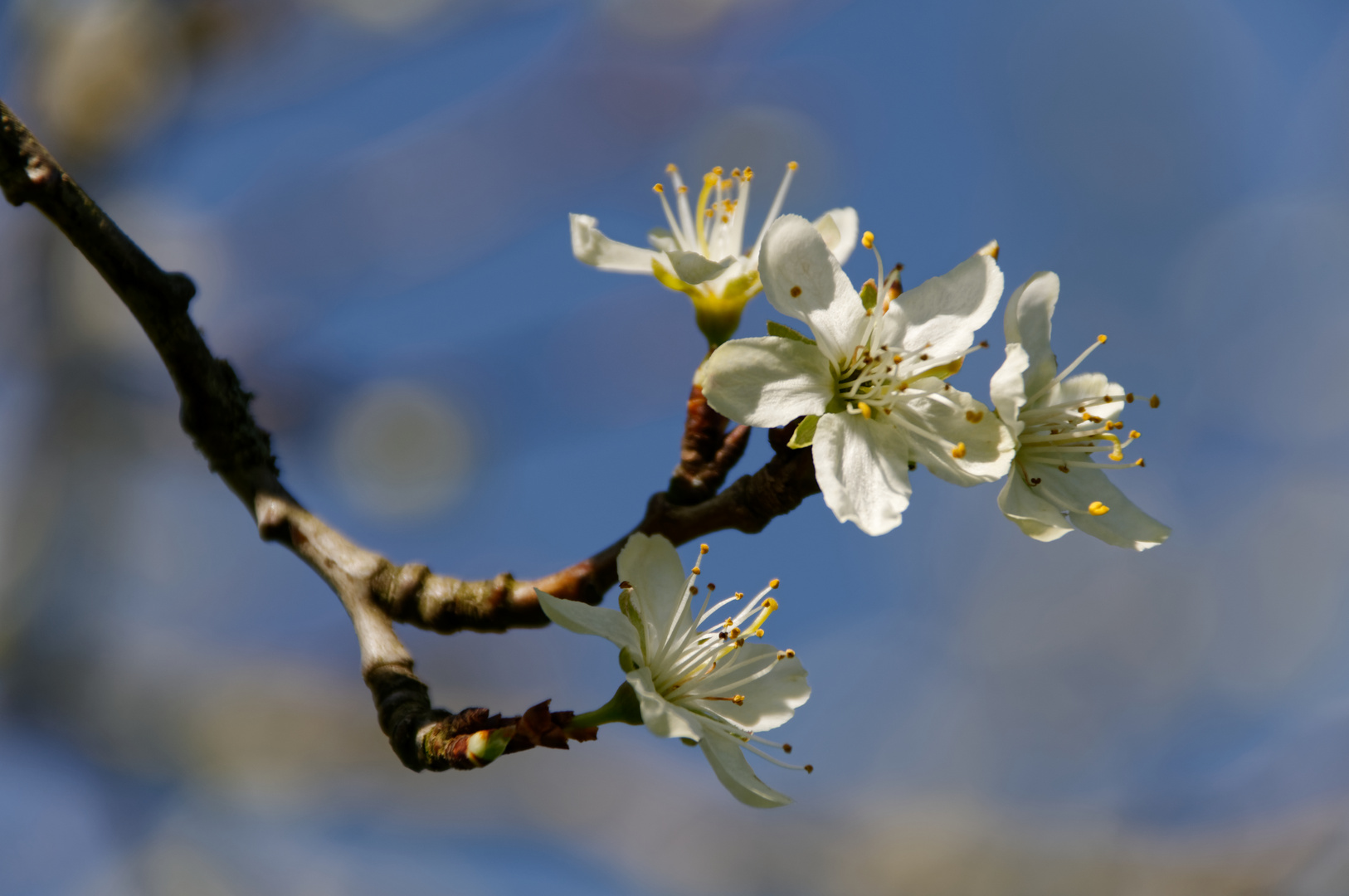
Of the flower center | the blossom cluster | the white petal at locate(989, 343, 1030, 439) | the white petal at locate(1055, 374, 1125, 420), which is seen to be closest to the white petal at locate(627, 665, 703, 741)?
the blossom cluster

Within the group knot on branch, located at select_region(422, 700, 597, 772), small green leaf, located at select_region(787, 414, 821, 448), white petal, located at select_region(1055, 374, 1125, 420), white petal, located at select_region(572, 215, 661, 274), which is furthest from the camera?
white petal, located at select_region(572, 215, 661, 274)

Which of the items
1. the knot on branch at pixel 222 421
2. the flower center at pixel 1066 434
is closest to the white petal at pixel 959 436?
the flower center at pixel 1066 434

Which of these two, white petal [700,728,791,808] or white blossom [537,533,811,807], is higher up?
white blossom [537,533,811,807]

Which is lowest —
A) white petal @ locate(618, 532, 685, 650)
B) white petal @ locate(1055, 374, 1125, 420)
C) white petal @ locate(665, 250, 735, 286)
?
white petal @ locate(618, 532, 685, 650)

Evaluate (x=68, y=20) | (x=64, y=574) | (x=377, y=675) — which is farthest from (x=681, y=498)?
(x=68, y=20)

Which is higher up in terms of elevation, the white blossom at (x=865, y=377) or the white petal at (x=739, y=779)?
the white blossom at (x=865, y=377)

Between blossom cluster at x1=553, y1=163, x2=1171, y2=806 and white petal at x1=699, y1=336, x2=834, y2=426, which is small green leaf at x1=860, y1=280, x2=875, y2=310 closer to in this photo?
blossom cluster at x1=553, y1=163, x2=1171, y2=806

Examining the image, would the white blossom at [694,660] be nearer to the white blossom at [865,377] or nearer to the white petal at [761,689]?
the white petal at [761,689]

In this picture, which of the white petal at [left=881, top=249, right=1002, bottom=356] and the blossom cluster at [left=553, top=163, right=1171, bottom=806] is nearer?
the blossom cluster at [left=553, top=163, right=1171, bottom=806]

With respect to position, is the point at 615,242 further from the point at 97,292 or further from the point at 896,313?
the point at 97,292
